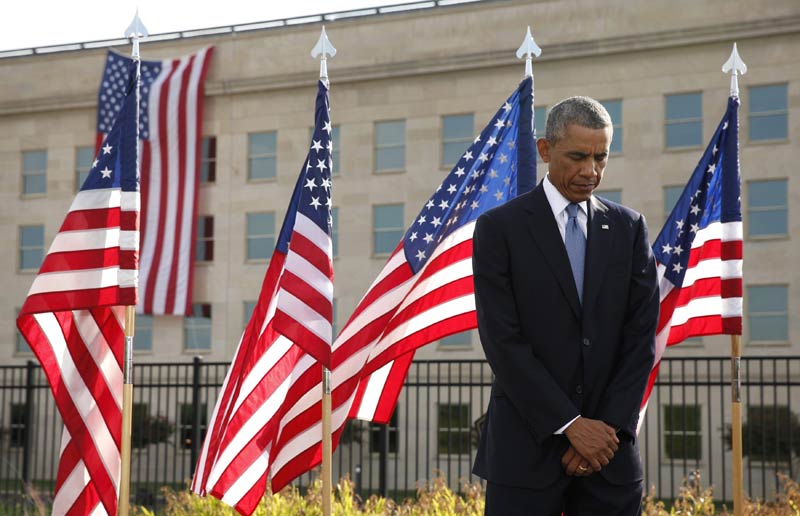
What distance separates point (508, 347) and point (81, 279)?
16.9 feet

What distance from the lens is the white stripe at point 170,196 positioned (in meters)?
40.2

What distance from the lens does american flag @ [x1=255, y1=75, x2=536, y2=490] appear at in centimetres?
841

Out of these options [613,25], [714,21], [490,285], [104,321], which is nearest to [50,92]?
[613,25]

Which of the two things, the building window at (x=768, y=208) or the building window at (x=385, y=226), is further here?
the building window at (x=385, y=226)

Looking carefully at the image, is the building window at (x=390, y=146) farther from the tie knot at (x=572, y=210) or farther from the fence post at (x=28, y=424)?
the tie knot at (x=572, y=210)

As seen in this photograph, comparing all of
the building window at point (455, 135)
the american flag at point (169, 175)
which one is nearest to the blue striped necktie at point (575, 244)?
the building window at point (455, 135)

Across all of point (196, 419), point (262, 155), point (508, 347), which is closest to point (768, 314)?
point (262, 155)

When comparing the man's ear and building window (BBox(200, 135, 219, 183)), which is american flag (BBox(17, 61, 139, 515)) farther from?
building window (BBox(200, 135, 219, 183))

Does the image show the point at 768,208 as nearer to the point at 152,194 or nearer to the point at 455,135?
the point at 455,135

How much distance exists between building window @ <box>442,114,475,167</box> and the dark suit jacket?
34.4 m

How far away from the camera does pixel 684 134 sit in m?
36.3

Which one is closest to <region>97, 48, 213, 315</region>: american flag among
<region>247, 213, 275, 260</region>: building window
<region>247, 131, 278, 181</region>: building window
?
<region>247, 131, 278, 181</region>: building window

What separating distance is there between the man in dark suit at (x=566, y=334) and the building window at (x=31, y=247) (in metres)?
43.5

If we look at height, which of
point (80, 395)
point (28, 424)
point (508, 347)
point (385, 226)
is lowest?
point (28, 424)
